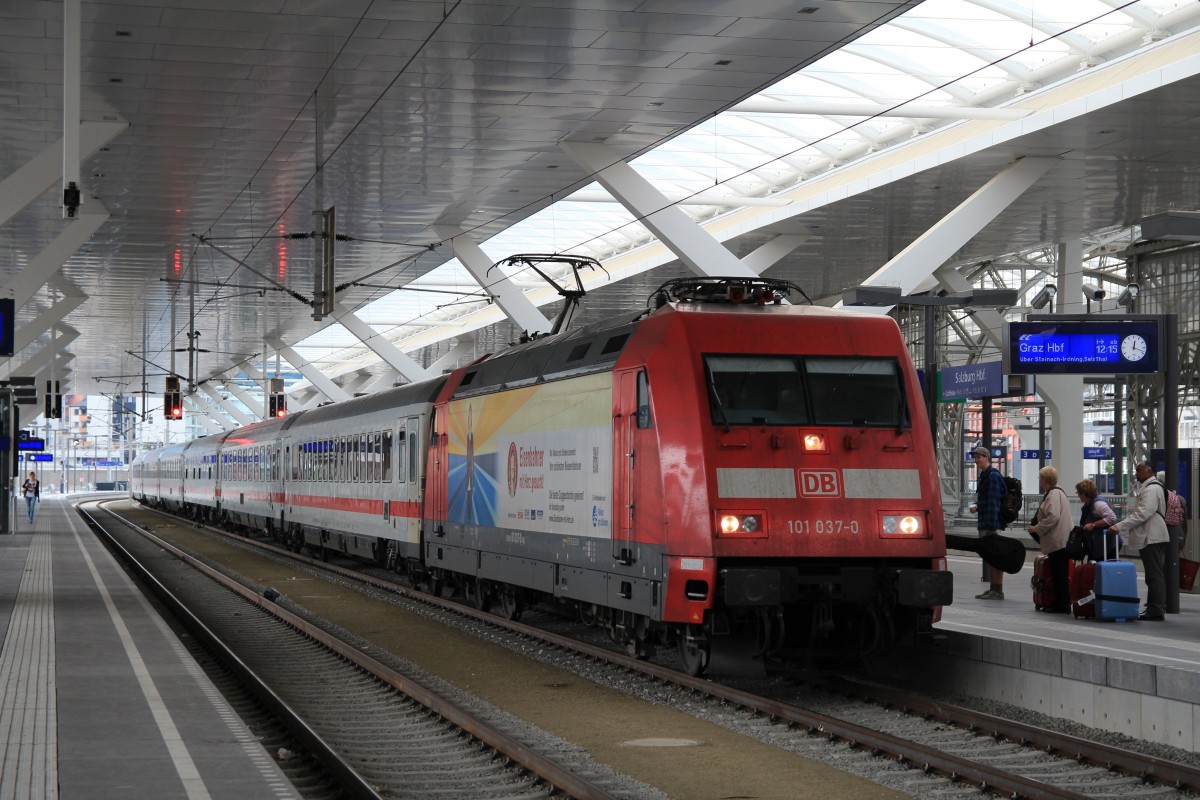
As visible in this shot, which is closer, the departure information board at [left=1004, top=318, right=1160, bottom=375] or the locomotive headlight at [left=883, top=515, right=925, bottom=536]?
the locomotive headlight at [left=883, top=515, right=925, bottom=536]

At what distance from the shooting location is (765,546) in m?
11.6

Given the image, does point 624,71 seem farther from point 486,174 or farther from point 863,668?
point 863,668

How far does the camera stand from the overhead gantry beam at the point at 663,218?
24.0 m

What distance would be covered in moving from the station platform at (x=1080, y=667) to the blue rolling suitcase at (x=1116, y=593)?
13cm

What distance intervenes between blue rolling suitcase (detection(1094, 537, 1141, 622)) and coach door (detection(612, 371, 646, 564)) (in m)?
5.31

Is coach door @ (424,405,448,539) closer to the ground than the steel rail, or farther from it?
farther from it

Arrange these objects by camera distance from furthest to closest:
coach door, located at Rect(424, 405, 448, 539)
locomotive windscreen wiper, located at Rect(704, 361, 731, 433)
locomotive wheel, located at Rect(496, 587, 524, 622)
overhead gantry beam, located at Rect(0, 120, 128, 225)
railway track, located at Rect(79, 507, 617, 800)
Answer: overhead gantry beam, located at Rect(0, 120, 128, 225) → coach door, located at Rect(424, 405, 448, 539) → locomotive wheel, located at Rect(496, 587, 524, 622) → locomotive windscreen wiper, located at Rect(704, 361, 731, 433) → railway track, located at Rect(79, 507, 617, 800)

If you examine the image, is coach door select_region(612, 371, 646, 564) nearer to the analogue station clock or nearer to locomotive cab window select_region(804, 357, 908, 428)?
locomotive cab window select_region(804, 357, 908, 428)

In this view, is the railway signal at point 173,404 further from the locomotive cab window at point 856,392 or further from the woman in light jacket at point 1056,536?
the locomotive cab window at point 856,392

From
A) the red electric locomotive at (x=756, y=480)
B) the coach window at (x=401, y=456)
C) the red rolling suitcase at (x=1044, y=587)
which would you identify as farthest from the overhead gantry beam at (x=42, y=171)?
the red rolling suitcase at (x=1044, y=587)

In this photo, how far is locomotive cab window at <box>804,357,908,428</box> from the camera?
12266mm

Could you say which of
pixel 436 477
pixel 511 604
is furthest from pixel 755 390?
pixel 436 477

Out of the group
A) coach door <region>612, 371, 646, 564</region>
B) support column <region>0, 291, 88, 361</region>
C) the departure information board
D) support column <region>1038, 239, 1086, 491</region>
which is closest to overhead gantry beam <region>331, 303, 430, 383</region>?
support column <region>0, 291, 88, 361</region>

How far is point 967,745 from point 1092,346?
952 cm
